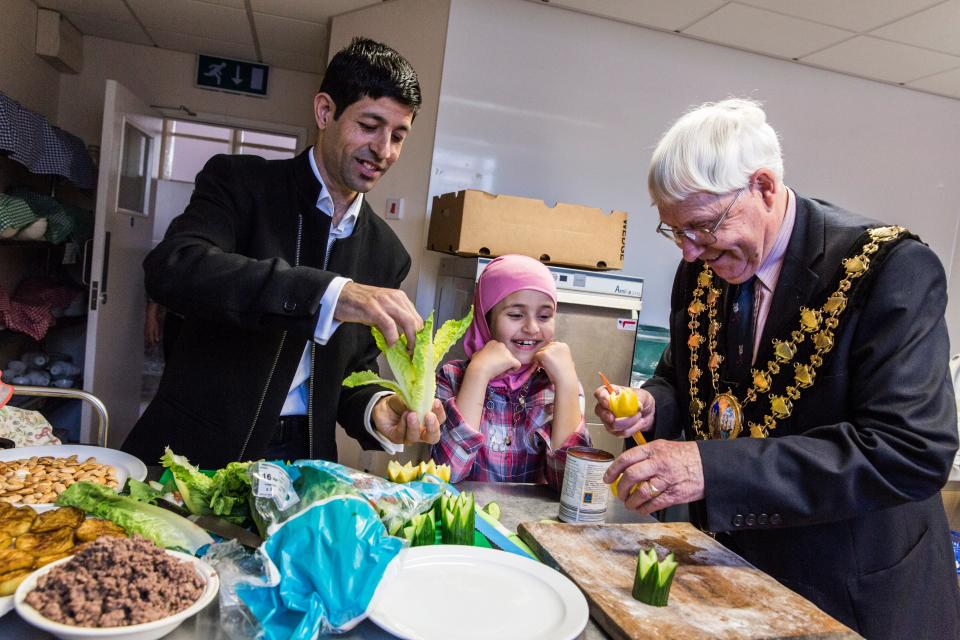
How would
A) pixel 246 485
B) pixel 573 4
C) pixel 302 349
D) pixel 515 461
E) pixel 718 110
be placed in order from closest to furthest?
1. pixel 246 485
2. pixel 718 110
3. pixel 302 349
4. pixel 515 461
5. pixel 573 4

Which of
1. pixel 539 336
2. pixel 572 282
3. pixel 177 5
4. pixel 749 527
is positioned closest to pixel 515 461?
pixel 539 336

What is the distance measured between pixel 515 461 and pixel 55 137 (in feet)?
12.4

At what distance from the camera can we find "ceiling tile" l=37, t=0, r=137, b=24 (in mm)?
4586

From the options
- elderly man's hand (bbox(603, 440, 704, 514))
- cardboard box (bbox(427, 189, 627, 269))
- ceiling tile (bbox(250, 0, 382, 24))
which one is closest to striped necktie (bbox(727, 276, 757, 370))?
elderly man's hand (bbox(603, 440, 704, 514))

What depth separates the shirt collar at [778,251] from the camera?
1.47m

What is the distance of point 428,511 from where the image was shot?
1.10m

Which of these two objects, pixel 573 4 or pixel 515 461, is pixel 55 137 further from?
pixel 515 461

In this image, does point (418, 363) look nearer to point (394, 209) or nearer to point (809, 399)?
point (809, 399)

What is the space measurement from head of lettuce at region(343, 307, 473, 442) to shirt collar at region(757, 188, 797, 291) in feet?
2.21

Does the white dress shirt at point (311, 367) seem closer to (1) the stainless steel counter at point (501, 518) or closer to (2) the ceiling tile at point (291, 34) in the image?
(1) the stainless steel counter at point (501, 518)

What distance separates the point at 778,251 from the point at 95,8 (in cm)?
506

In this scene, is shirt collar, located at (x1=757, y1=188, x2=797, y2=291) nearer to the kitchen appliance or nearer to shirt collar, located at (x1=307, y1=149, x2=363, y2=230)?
shirt collar, located at (x1=307, y1=149, x2=363, y2=230)

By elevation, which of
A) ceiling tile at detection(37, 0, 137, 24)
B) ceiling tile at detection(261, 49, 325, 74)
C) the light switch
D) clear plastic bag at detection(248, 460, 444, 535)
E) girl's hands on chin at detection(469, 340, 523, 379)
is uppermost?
ceiling tile at detection(261, 49, 325, 74)

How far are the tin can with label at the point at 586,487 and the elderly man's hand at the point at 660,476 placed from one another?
76 millimetres
